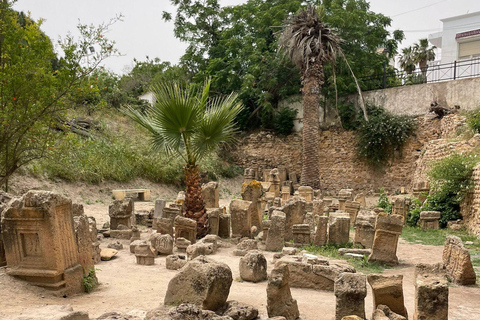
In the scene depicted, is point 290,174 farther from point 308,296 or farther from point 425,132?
point 308,296

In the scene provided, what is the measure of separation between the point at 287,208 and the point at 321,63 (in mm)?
10412

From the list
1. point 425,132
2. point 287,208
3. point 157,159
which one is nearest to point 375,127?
point 425,132

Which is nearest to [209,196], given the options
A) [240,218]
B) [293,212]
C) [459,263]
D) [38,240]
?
[240,218]

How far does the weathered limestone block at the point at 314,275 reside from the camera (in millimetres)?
5727

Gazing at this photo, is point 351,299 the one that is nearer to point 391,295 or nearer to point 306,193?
point 391,295

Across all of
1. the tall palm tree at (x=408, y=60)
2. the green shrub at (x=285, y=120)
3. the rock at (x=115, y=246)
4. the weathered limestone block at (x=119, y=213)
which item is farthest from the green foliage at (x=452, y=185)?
the tall palm tree at (x=408, y=60)

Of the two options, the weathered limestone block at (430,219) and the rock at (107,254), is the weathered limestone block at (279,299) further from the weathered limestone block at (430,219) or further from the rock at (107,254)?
the weathered limestone block at (430,219)

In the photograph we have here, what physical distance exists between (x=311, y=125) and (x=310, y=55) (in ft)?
10.1

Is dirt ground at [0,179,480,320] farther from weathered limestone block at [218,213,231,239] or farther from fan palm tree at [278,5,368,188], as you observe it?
fan palm tree at [278,5,368,188]

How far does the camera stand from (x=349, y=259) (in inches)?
304

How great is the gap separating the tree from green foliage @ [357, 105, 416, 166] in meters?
14.7

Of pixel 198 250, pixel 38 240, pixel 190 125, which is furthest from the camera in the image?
pixel 190 125

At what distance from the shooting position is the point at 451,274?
20.5 ft

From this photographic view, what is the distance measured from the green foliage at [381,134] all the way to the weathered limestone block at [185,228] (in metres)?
14.1
